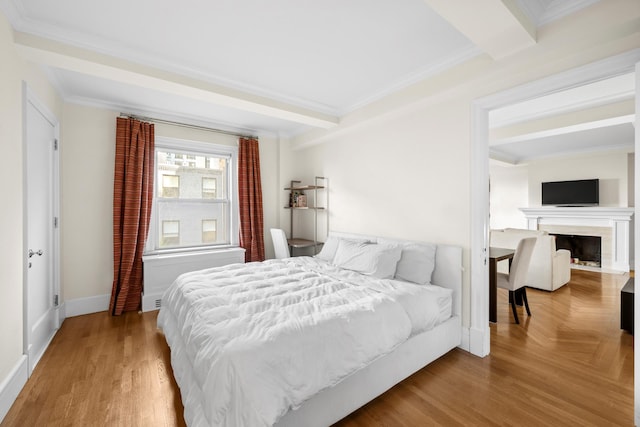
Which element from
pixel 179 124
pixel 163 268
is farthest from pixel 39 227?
pixel 179 124

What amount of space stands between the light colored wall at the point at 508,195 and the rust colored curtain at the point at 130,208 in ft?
24.5

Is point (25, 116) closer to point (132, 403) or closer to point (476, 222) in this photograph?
point (132, 403)

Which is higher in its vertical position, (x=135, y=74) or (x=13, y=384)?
(x=135, y=74)

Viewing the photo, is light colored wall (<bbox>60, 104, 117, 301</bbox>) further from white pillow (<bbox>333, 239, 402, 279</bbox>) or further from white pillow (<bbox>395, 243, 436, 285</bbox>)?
white pillow (<bbox>395, 243, 436, 285</bbox>)

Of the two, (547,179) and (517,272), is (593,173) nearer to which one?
(547,179)

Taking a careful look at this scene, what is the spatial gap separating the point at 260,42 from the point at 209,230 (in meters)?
2.97

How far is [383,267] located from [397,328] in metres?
0.84

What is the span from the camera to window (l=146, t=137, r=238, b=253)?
399 centimetres

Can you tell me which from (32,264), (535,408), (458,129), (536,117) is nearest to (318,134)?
(458,129)

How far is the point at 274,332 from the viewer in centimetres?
158

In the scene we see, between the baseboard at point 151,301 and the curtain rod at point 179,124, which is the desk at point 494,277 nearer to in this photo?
the curtain rod at point 179,124

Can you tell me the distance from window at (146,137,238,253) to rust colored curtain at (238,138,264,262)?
148 millimetres

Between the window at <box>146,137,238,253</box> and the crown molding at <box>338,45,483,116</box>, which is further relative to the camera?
the window at <box>146,137,238,253</box>

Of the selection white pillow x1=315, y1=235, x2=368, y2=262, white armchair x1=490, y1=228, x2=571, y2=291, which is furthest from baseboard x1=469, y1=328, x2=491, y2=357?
white armchair x1=490, y1=228, x2=571, y2=291
